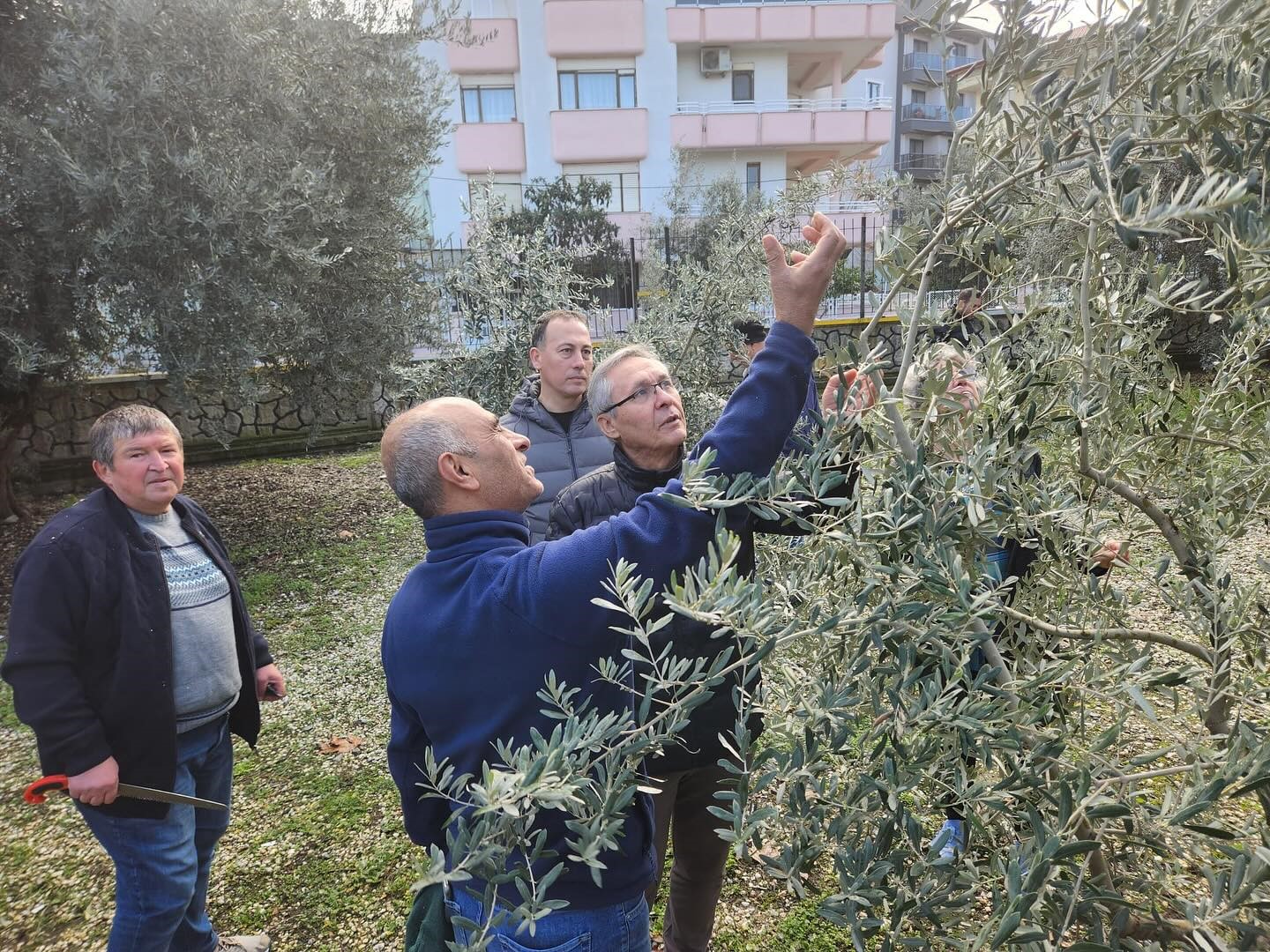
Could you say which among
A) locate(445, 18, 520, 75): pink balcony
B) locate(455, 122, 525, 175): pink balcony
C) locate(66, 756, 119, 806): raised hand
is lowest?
locate(66, 756, 119, 806): raised hand

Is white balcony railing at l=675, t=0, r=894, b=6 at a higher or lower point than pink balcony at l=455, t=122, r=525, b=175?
higher

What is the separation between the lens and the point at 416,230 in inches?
357

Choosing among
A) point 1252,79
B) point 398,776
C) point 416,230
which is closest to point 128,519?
point 398,776

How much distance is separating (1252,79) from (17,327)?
26.7 ft

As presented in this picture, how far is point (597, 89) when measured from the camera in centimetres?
2362

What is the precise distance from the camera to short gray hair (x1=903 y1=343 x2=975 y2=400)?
4.68 ft

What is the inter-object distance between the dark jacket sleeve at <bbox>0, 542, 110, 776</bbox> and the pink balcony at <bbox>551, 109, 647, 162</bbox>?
23.2 m

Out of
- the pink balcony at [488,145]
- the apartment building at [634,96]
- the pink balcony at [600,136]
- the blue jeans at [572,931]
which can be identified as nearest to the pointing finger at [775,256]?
the blue jeans at [572,931]

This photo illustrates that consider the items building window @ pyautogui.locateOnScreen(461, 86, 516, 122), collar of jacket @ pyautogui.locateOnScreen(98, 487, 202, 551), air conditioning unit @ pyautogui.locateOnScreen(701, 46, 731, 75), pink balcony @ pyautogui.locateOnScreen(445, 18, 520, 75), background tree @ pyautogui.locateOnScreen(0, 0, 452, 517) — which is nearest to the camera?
collar of jacket @ pyautogui.locateOnScreen(98, 487, 202, 551)

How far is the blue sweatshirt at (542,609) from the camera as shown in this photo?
1486 millimetres

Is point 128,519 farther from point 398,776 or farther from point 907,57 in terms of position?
point 907,57

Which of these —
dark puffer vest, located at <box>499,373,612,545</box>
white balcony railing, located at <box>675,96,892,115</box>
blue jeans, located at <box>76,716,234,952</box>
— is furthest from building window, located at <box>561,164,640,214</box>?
blue jeans, located at <box>76,716,234,952</box>

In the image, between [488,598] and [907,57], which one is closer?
[488,598]

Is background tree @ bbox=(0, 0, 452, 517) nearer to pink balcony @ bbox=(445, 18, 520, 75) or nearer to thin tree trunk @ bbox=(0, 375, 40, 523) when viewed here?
thin tree trunk @ bbox=(0, 375, 40, 523)
